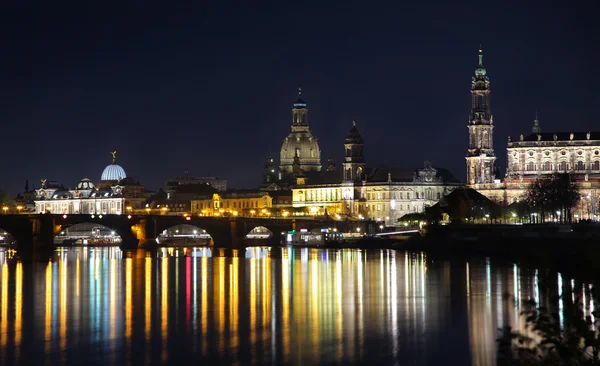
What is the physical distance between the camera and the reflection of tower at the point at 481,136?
15450 cm

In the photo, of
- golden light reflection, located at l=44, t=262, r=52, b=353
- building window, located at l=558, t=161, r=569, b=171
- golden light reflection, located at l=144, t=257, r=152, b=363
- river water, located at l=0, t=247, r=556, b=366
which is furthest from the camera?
building window, located at l=558, t=161, r=569, b=171

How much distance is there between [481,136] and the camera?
509 feet

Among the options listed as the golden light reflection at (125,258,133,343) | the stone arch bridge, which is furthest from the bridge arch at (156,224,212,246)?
the golden light reflection at (125,258,133,343)

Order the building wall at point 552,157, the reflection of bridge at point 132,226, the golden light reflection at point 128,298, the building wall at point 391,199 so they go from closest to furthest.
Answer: the golden light reflection at point 128,298
the reflection of bridge at point 132,226
the building wall at point 552,157
the building wall at point 391,199

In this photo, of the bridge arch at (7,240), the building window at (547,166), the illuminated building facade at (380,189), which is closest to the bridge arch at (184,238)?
the bridge arch at (7,240)

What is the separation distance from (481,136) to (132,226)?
5205cm

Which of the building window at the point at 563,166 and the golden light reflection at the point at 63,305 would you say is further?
the building window at the point at 563,166

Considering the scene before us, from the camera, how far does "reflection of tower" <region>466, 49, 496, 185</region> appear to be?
507 ft

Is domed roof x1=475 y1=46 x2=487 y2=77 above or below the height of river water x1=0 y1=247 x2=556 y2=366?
above

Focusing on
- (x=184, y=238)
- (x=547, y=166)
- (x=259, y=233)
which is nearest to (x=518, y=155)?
(x=547, y=166)

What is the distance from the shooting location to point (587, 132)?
155 metres

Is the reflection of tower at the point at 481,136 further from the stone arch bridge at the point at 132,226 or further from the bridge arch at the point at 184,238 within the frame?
the bridge arch at the point at 184,238

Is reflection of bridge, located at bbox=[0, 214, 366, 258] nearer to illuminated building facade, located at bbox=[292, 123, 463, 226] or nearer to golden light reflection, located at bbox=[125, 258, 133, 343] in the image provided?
golden light reflection, located at bbox=[125, 258, 133, 343]

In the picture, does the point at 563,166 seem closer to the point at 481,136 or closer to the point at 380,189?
the point at 481,136
